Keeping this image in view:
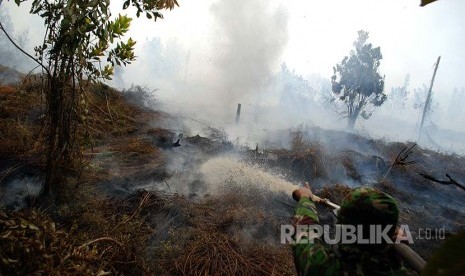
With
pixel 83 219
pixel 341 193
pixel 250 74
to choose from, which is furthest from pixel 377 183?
pixel 250 74

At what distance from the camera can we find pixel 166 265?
3.55m

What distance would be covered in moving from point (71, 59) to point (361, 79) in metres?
24.6

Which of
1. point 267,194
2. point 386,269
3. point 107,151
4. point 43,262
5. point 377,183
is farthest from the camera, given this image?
point 377,183

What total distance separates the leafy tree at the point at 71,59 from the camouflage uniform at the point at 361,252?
319 cm

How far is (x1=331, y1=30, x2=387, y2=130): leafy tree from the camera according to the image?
2369 centimetres

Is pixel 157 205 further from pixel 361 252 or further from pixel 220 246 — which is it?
pixel 361 252

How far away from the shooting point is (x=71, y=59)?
3605mm

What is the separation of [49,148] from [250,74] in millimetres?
20807

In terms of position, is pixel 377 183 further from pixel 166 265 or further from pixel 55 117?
pixel 55 117

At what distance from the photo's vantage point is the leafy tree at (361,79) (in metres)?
23.7

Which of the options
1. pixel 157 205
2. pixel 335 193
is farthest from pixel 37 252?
pixel 335 193

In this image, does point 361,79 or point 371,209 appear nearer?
point 371,209

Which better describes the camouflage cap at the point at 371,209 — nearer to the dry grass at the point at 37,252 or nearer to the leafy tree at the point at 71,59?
the dry grass at the point at 37,252
